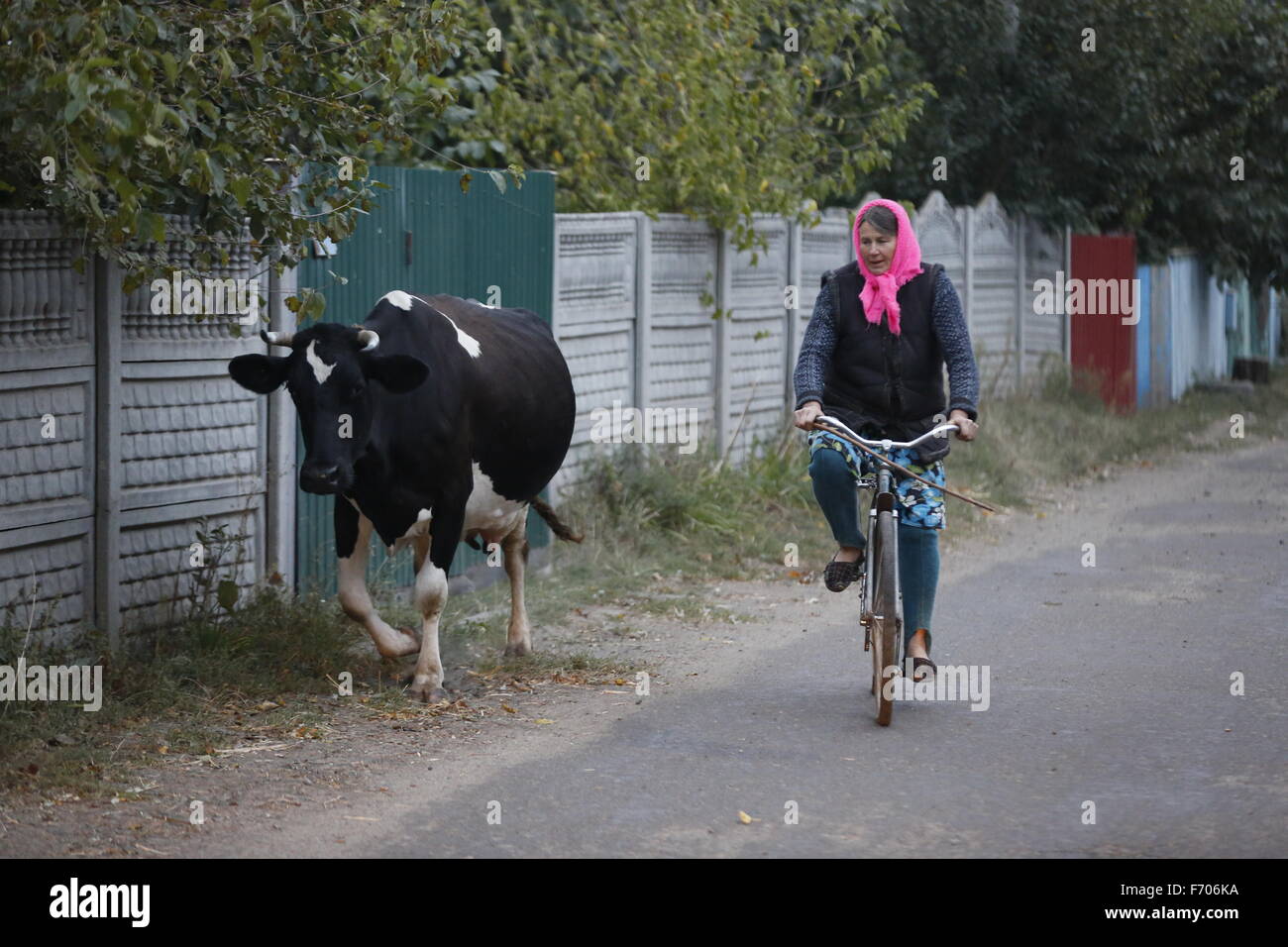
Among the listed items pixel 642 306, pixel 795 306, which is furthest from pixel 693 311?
pixel 795 306

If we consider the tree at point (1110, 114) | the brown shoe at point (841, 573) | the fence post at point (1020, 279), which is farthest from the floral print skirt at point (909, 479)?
the fence post at point (1020, 279)

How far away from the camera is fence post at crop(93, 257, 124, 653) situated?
25.8ft

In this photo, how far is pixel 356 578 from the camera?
8.05m

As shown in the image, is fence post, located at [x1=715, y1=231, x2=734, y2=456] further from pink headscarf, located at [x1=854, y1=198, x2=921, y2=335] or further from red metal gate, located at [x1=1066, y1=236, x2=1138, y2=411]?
red metal gate, located at [x1=1066, y1=236, x2=1138, y2=411]

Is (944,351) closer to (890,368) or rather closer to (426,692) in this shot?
(890,368)

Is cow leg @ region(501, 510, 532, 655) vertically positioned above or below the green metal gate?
below

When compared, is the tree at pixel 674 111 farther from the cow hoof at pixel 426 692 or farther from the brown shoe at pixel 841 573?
the cow hoof at pixel 426 692

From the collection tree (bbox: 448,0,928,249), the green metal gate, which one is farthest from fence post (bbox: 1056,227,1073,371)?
the green metal gate

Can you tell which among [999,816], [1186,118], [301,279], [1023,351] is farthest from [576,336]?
[1186,118]

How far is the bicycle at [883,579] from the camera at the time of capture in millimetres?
7391

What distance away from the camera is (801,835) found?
586 cm

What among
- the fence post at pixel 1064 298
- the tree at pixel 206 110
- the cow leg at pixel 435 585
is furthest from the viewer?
the fence post at pixel 1064 298

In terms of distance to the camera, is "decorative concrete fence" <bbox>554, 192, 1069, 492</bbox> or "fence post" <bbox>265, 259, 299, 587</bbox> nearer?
"fence post" <bbox>265, 259, 299, 587</bbox>

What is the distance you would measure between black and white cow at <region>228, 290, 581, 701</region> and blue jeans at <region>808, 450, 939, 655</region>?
1.52 metres
